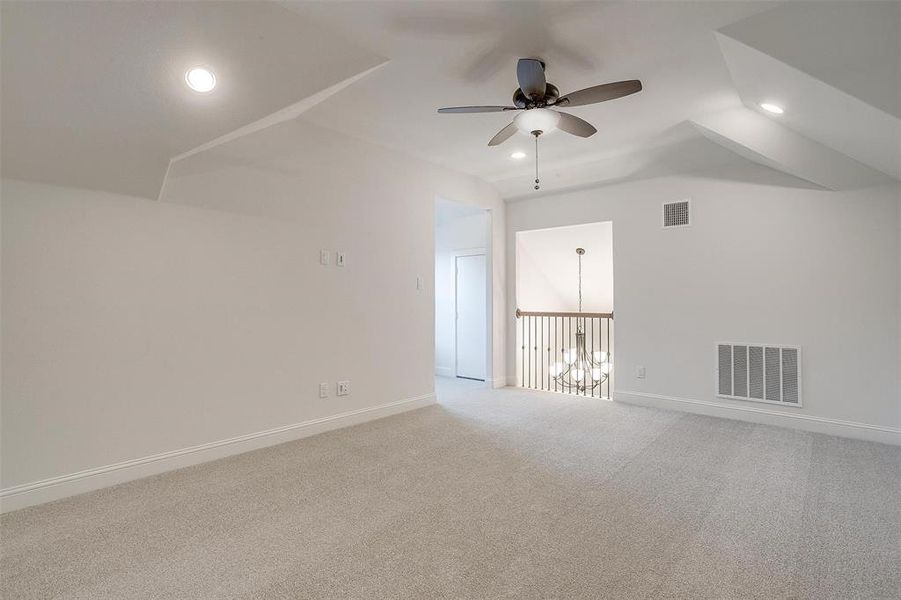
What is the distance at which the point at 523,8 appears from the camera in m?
2.28

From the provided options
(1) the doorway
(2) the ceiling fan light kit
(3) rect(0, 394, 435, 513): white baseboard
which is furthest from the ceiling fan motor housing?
(1) the doorway

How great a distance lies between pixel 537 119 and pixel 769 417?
358 cm

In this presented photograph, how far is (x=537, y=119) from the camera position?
9.14ft

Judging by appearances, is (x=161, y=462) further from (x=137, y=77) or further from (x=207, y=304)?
(x=137, y=77)

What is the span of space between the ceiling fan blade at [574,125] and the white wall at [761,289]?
2.14 meters

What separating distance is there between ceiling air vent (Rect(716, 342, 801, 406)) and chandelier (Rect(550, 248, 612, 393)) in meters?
1.87

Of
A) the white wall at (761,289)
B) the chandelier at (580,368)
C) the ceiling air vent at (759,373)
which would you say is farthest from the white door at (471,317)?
the ceiling air vent at (759,373)

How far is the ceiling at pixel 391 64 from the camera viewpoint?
6.71 ft

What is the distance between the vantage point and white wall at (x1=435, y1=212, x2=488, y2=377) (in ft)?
21.6

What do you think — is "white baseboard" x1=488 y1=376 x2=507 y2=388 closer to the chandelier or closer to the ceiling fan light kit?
the chandelier

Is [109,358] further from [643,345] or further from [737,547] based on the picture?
[643,345]

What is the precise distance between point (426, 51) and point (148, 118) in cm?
165

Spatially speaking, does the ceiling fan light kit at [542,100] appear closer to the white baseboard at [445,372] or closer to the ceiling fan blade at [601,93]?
the ceiling fan blade at [601,93]

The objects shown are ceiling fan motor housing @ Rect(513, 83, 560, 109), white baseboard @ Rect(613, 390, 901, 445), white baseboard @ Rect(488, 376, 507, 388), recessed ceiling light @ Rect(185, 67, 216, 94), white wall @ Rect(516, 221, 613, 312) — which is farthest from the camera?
white wall @ Rect(516, 221, 613, 312)
